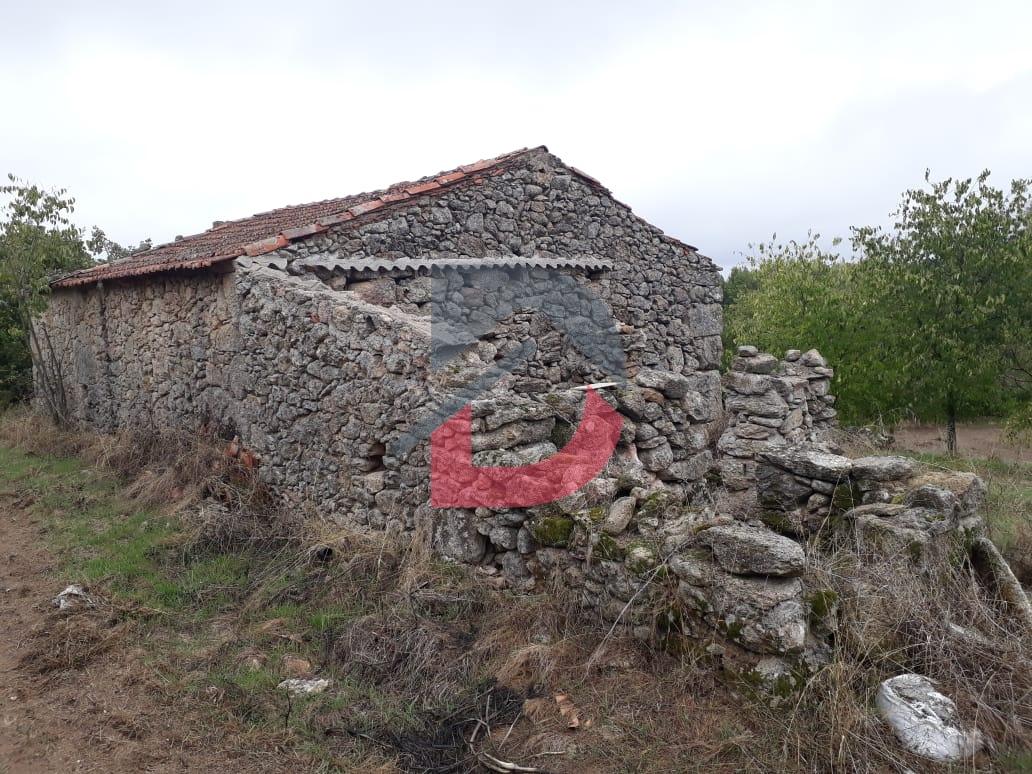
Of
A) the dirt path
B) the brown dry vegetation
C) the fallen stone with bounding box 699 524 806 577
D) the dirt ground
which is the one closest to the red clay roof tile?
the brown dry vegetation

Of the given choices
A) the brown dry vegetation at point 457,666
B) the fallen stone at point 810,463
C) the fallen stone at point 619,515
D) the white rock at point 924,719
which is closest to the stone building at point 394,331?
the fallen stone at point 619,515

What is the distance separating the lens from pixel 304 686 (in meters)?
4.40

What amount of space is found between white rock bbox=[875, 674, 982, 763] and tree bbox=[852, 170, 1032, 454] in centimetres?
946

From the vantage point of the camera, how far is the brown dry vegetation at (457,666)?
3.27 meters

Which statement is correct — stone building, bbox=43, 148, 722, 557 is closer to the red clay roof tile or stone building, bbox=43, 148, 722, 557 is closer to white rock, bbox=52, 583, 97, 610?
the red clay roof tile

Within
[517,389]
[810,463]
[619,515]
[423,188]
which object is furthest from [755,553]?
[423,188]

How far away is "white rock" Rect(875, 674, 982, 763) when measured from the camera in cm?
302

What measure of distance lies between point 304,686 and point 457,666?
95 cm

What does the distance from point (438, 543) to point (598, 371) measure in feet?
17.6

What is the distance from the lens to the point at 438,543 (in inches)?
223

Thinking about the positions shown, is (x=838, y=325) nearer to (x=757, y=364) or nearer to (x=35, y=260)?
(x=757, y=364)

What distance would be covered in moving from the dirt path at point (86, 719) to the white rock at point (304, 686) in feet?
1.87

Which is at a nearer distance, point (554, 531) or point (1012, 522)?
point (554, 531)

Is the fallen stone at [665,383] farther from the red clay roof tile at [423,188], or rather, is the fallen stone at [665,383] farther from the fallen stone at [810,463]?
the red clay roof tile at [423,188]
